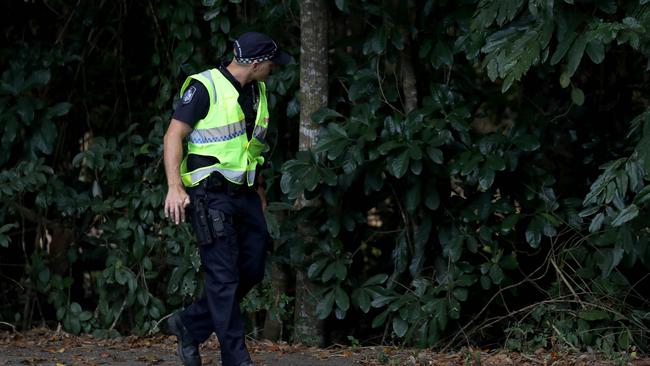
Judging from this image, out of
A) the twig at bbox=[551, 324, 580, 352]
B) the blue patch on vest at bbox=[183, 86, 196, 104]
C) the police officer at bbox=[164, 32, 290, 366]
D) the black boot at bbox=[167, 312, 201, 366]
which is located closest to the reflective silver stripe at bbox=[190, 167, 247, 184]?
the police officer at bbox=[164, 32, 290, 366]

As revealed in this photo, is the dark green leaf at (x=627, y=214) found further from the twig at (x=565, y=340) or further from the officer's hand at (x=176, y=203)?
the officer's hand at (x=176, y=203)

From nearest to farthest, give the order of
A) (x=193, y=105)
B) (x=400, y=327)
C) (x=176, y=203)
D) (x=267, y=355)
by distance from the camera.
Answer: (x=176, y=203)
(x=193, y=105)
(x=267, y=355)
(x=400, y=327)

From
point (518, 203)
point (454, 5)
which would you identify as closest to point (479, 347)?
point (518, 203)

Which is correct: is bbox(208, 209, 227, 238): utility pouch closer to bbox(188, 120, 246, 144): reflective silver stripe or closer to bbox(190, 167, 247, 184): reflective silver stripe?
bbox(190, 167, 247, 184): reflective silver stripe

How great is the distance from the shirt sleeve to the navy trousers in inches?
15.1

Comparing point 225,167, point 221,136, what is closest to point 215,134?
point 221,136

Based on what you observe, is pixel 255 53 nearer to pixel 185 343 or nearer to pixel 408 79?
pixel 185 343

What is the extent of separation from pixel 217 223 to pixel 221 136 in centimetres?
42

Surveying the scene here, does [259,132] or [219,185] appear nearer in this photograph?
[219,185]

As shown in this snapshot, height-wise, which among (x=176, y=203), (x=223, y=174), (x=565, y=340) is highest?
(x=223, y=174)

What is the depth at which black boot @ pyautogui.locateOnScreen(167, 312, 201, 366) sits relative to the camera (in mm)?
5566

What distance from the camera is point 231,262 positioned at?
5.29 meters

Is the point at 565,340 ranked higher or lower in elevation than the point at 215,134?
lower

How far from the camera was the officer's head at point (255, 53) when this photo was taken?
17.3ft
